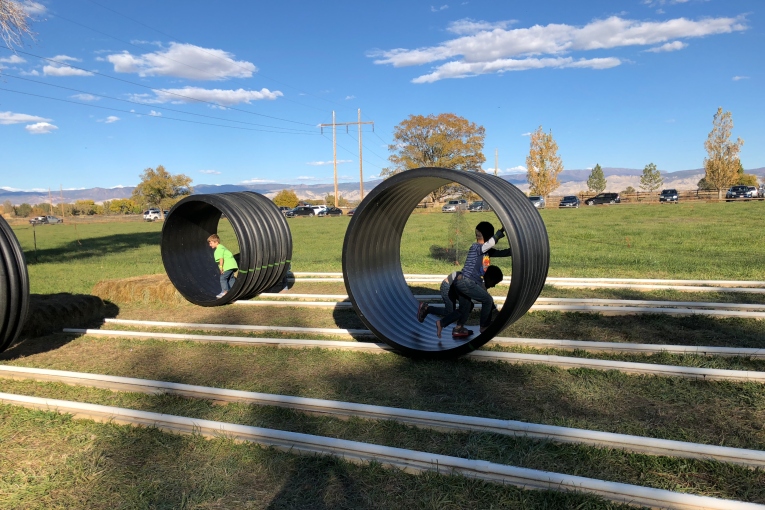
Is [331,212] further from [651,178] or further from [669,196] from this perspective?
[651,178]

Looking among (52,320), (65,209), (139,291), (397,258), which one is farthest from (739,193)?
(65,209)

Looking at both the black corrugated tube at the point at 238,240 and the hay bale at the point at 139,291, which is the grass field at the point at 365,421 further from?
the hay bale at the point at 139,291

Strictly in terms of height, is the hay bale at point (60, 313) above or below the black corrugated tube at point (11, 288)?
below

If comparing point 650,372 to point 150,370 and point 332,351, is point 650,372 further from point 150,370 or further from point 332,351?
point 150,370

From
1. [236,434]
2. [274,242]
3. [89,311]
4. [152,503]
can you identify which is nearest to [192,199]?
[274,242]

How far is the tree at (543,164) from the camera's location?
225 ft

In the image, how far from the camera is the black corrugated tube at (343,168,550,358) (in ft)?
19.1

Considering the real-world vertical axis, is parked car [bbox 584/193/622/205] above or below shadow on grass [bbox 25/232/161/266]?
above

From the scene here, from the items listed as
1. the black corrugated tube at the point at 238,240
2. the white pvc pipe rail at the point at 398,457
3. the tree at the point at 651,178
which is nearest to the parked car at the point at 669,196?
the black corrugated tube at the point at 238,240

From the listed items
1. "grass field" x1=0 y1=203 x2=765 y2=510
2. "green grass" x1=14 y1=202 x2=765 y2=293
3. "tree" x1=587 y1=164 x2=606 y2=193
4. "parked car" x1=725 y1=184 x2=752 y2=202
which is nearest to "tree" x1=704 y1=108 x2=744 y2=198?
"parked car" x1=725 y1=184 x2=752 y2=202

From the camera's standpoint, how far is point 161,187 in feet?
258

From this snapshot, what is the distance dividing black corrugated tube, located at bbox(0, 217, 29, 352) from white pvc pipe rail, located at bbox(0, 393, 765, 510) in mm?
1617

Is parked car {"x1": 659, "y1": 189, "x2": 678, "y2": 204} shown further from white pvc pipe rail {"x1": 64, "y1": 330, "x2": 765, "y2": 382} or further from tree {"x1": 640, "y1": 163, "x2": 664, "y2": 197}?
tree {"x1": 640, "y1": 163, "x2": 664, "y2": 197}

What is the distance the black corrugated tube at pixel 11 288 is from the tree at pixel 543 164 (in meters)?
67.1
